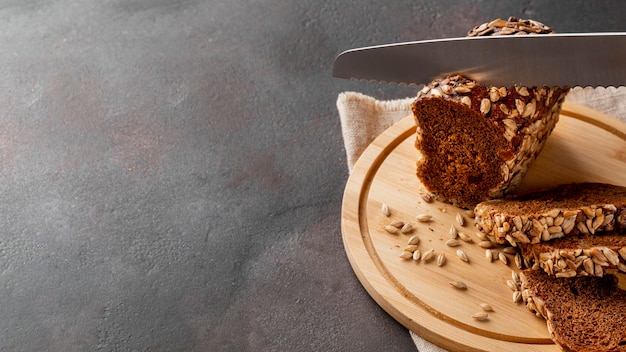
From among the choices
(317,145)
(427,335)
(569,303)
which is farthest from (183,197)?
(569,303)

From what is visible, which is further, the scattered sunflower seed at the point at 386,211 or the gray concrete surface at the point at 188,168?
the scattered sunflower seed at the point at 386,211

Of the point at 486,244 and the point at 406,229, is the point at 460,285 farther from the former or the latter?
the point at 406,229

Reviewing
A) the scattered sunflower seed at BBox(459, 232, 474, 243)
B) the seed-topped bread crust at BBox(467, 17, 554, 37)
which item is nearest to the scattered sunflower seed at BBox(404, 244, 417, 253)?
the scattered sunflower seed at BBox(459, 232, 474, 243)

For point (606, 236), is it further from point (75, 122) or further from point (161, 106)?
point (75, 122)

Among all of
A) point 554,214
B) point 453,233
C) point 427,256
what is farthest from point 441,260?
point 554,214

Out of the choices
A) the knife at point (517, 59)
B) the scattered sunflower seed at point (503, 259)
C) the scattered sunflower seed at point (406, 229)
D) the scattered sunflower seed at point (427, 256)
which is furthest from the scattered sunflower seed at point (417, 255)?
the knife at point (517, 59)

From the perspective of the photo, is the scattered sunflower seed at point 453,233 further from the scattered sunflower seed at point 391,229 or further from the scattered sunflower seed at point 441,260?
the scattered sunflower seed at point 391,229
